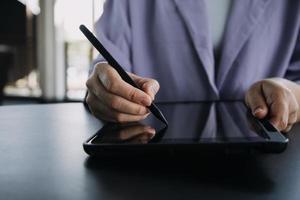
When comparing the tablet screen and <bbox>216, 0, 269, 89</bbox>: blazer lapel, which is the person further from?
the tablet screen

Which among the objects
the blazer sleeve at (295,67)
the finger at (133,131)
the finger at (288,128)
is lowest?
the blazer sleeve at (295,67)

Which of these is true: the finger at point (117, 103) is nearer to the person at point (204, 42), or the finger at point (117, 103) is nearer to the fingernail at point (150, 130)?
the fingernail at point (150, 130)

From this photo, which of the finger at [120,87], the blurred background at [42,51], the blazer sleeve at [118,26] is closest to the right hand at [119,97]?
the finger at [120,87]

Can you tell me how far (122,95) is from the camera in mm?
468

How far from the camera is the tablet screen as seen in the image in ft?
1.11

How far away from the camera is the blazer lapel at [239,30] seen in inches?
29.0

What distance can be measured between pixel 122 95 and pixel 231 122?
12 cm

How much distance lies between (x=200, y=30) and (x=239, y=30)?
7cm

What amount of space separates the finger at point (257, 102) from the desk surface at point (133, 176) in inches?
1.8

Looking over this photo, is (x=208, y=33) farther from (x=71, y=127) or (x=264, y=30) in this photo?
(x=71, y=127)

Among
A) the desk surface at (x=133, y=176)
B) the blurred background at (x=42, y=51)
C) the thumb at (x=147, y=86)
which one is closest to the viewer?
the desk surface at (x=133, y=176)

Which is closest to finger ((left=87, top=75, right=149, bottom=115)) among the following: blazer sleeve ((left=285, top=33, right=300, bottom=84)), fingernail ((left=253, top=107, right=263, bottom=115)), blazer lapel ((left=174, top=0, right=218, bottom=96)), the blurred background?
fingernail ((left=253, top=107, right=263, bottom=115))

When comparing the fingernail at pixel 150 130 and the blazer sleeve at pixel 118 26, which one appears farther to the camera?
the blazer sleeve at pixel 118 26

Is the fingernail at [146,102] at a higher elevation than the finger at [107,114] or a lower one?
higher
